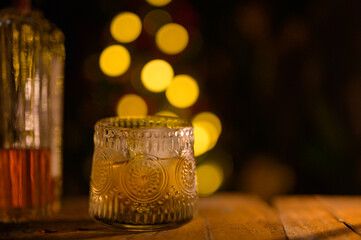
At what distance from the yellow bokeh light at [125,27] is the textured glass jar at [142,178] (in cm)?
53

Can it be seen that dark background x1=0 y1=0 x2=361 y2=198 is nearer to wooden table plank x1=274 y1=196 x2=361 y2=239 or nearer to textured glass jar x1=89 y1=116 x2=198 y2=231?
wooden table plank x1=274 y1=196 x2=361 y2=239

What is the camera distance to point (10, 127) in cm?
69

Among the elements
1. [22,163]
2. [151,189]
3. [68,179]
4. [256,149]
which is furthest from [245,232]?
[68,179]

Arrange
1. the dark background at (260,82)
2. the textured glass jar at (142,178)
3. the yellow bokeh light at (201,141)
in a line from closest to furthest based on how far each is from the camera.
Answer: the textured glass jar at (142,178)
the dark background at (260,82)
the yellow bokeh light at (201,141)

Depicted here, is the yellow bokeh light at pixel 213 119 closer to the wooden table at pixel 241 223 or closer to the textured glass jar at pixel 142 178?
the wooden table at pixel 241 223

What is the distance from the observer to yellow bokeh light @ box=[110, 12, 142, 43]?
43.1 inches

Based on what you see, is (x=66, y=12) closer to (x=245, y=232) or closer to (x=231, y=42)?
(x=231, y=42)

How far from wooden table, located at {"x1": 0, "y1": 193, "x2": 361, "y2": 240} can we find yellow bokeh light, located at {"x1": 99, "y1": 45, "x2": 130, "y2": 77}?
0.43 meters

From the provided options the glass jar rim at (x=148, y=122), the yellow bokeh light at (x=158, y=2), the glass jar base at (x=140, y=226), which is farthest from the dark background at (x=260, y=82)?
the glass jar base at (x=140, y=226)

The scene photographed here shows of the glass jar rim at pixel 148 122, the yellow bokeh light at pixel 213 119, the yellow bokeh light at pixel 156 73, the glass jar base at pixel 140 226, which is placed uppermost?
the yellow bokeh light at pixel 156 73

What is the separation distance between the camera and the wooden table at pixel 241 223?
603mm

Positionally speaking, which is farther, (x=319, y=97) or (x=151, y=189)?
(x=319, y=97)

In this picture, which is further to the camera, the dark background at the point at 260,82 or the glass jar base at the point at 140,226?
the dark background at the point at 260,82

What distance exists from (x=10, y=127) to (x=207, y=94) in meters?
0.59
